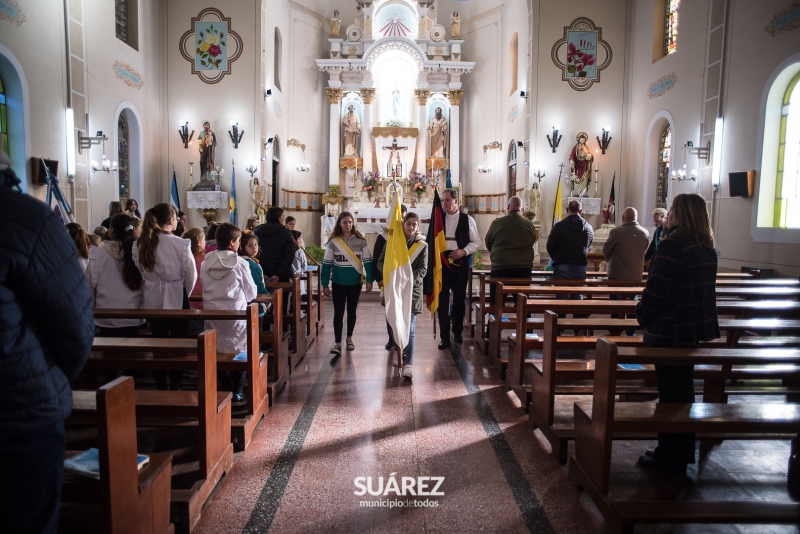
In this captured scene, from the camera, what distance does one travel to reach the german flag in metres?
5.77

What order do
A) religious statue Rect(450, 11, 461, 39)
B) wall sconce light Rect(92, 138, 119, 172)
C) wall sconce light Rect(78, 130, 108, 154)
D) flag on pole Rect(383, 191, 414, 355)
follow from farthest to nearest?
religious statue Rect(450, 11, 461, 39) → wall sconce light Rect(92, 138, 119, 172) → wall sconce light Rect(78, 130, 108, 154) → flag on pole Rect(383, 191, 414, 355)

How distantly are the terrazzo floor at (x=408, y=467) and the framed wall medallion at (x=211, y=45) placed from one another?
10.8 meters

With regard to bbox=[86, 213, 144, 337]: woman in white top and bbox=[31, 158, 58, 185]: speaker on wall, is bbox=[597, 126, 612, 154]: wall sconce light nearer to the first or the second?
bbox=[31, 158, 58, 185]: speaker on wall

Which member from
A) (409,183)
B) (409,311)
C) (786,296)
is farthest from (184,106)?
(786,296)

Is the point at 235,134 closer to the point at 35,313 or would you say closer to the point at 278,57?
the point at 278,57

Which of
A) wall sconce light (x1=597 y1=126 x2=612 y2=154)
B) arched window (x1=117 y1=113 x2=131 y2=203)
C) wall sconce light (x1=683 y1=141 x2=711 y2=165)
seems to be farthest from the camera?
wall sconce light (x1=597 y1=126 x2=612 y2=154)

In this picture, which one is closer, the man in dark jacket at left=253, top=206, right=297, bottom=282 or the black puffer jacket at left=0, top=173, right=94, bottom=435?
the black puffer jacket at left=0, top=173, right=94, bottom=435

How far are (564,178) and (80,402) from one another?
12.7 m

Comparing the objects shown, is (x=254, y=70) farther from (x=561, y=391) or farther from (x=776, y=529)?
(x=776, y=529)

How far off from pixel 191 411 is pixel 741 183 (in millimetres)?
9001

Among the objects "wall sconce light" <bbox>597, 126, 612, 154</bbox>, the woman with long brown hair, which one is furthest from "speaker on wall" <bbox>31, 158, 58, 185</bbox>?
"wall sconce light" <bbox>597, 126, 612, 154</bbox>

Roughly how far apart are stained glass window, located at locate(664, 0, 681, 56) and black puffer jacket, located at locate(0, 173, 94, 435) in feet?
41.6

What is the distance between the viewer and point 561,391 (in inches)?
150

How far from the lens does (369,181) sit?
16906 mm
